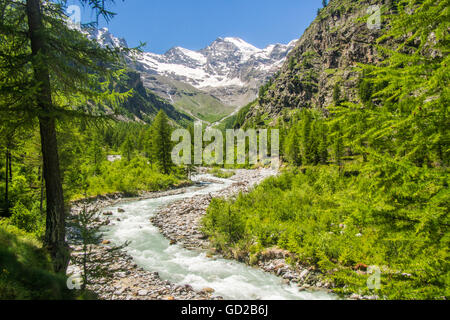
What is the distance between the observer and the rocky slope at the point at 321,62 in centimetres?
10219

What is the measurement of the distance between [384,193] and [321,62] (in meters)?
149

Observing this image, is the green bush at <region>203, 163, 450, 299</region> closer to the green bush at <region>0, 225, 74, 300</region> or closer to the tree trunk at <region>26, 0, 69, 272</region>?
the green bush at <region>0, 225, 74, 300</region>

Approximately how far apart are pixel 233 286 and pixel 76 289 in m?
5.29

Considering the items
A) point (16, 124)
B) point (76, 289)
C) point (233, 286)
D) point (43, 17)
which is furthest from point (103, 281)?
point (43, 17)

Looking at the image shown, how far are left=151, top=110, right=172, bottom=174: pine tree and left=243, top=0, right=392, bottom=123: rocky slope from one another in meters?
80.5

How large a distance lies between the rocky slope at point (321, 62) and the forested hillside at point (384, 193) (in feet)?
308

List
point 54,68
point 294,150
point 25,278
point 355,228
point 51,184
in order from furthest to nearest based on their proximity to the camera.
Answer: point 294,150 → point 355,228 → point 51,184 → point 54,68 → point 25,278

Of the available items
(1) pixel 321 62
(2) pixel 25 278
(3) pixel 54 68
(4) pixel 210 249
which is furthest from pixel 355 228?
(1) pixel 321 62

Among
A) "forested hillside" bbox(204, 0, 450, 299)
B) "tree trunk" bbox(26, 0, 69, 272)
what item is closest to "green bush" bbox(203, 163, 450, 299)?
"forested hillside" bbox(204, 0, 450, 299)

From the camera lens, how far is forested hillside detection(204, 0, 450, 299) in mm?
3008

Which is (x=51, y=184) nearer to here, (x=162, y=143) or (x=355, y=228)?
(x=355, y=228)

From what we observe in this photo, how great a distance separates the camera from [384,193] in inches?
134

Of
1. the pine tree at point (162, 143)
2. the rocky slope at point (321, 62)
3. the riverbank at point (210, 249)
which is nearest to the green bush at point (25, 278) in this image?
the riverbank at point (210, 249)

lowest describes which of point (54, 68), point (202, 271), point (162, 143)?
point (202, 271)
